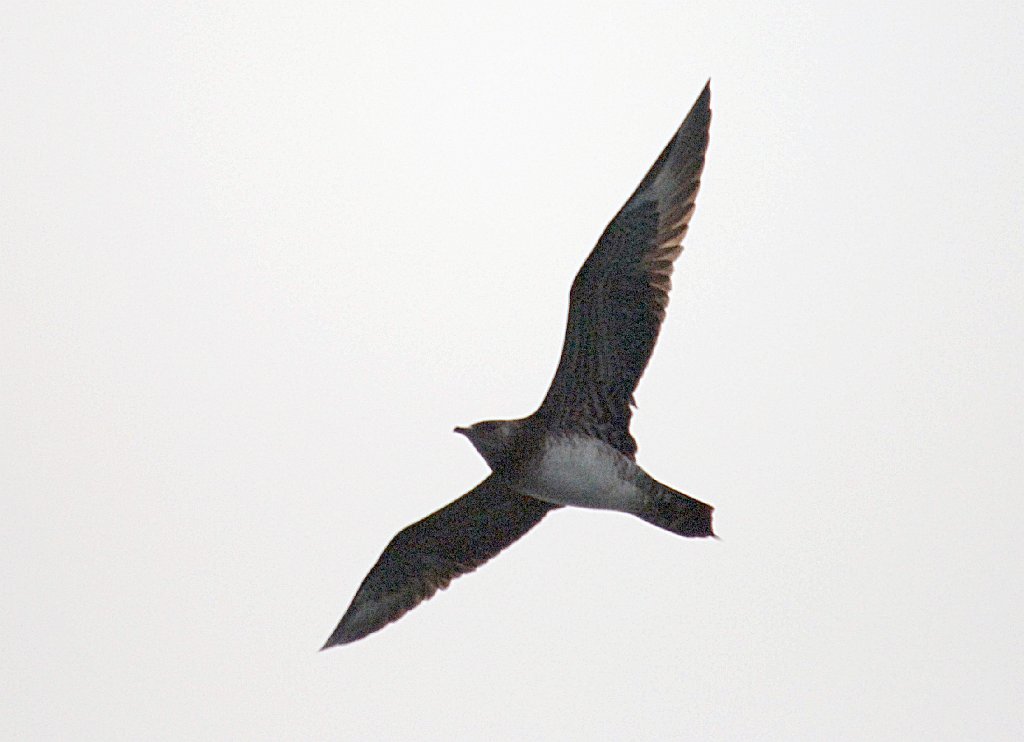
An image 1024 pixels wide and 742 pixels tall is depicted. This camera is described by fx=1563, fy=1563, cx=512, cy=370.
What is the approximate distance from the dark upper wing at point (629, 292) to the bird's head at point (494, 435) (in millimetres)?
307

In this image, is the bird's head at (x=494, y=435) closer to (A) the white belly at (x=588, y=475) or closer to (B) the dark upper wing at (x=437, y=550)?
(A) the white belly at (x=588, y=475)

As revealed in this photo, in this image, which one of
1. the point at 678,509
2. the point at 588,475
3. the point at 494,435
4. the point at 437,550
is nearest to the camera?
the point at 678,509

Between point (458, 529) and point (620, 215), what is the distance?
295cm

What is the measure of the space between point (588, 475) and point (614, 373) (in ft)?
2.31

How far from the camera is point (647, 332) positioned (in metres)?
10.4

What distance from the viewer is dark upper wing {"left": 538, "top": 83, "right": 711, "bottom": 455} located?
1030 cm

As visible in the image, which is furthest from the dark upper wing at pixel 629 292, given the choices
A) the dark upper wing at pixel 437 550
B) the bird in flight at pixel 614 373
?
the dark upper wing at pixel 437 550

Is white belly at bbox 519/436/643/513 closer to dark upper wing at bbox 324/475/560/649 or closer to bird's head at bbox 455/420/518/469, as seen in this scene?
bird's head at bbox 455/420/518/469

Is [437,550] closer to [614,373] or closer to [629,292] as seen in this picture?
[614,373]

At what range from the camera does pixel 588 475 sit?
10.4 meters

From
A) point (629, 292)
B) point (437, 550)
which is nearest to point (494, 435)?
point (629, 292)

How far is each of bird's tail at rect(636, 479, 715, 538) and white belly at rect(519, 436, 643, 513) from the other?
94 mm

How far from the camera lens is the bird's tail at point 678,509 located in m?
10.2

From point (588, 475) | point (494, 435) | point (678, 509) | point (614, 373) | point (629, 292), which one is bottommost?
point (678, 509)
